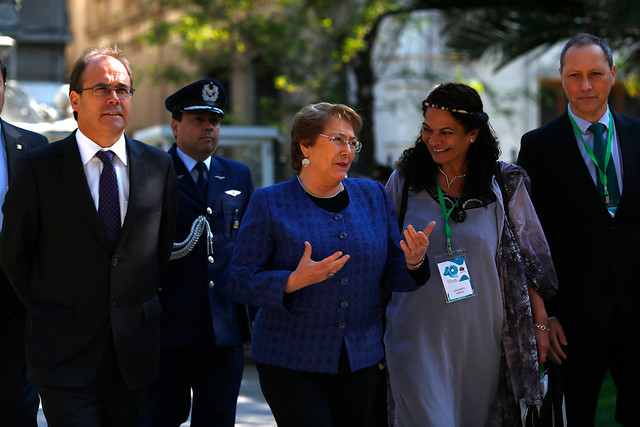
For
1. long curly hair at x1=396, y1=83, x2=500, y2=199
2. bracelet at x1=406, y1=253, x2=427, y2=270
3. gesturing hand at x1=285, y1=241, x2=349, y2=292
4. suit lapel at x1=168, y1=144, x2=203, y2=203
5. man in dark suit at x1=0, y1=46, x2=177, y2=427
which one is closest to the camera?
gesturing hand at x1=285, y1=241, x2=349, y2=292

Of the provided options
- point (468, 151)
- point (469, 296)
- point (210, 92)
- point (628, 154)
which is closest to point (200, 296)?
point (210, 92)

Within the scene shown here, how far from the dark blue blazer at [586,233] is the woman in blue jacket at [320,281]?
0.98 metres

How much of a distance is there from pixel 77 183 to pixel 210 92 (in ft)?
4.90

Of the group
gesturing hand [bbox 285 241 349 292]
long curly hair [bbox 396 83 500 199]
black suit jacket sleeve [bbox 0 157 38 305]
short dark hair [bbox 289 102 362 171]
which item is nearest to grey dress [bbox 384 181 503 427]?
long curly hair [bbox 396 83 500 199]

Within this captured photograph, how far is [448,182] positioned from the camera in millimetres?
4789

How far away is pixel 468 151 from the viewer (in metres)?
4.82

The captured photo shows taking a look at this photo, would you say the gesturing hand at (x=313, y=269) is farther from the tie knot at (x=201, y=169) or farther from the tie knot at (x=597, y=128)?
the tie knot at (x=597, y=128)

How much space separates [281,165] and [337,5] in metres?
4.75

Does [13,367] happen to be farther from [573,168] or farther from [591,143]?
[591,143]

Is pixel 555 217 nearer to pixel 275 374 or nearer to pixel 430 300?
pixel 430 300

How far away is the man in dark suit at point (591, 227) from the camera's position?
4.76m

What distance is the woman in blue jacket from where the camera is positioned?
4.11 metres

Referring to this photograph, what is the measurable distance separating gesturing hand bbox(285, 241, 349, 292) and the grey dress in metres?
0.87

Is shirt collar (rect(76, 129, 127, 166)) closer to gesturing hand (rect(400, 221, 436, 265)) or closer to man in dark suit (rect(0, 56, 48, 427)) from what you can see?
man in dark suit (rect(0, 56, 48, 427))
